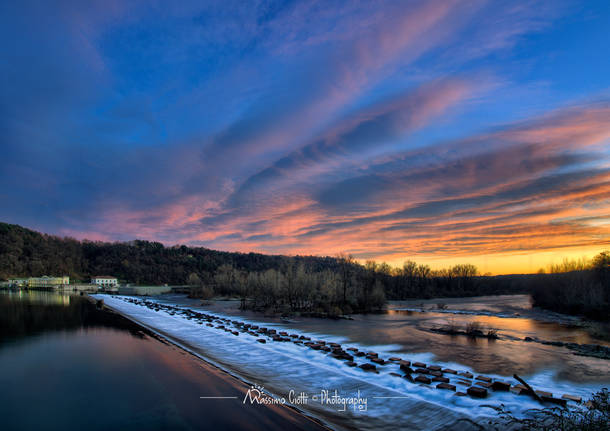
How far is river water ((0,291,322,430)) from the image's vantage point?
27.4 ft

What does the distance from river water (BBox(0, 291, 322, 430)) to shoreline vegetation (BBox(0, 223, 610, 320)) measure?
25.8 metres

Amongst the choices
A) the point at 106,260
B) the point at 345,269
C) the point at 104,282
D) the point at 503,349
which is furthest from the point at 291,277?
the point at 106,260

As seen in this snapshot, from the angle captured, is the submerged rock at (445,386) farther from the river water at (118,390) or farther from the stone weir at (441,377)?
the river water at (118,390)

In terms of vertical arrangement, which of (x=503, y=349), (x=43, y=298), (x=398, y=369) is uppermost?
(x=398, y=369)

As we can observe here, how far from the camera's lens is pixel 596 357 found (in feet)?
61.1

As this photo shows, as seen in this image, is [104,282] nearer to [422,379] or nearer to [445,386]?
[422,379]

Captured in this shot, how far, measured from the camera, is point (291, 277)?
Answer: 48.5m

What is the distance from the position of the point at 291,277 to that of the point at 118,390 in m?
38.0

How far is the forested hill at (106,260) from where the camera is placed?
13838cm

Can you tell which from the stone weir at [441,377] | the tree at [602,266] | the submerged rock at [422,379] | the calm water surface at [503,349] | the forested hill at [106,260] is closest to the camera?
the stone weir at [441,377]

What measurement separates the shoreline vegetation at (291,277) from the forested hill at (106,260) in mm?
425

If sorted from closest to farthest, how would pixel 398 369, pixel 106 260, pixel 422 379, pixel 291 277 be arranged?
pixel 422 379 → pixel 398 369 → pixel 291 277 → pixel 106 260

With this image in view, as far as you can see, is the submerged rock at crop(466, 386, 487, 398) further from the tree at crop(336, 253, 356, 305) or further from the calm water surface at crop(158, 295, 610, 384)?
the tree at crop(336, 253, 356, 305)

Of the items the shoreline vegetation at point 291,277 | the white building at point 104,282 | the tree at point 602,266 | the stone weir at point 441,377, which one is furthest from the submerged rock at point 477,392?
the white building at point 104,282
